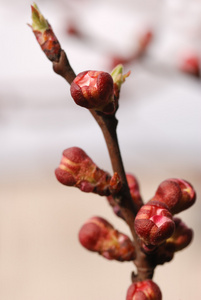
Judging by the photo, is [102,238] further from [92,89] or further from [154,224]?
[92,89]

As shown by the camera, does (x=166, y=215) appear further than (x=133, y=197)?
No

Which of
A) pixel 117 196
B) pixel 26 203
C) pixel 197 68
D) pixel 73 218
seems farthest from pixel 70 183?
pixel 26 203

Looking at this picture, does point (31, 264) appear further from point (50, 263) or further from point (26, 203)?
point (26, 203)

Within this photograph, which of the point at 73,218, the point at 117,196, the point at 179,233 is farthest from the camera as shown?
the point at 73,218

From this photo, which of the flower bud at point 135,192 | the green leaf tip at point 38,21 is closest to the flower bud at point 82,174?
the flower bud at point 135,192

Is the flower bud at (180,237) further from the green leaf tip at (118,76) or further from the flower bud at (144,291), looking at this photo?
the green leaf tip at (118,76)

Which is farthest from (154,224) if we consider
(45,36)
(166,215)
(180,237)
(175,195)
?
(45,36)

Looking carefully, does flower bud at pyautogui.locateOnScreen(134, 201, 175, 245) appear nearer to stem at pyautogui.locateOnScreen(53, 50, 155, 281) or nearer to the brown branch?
stem at pyautogui.locateOnScreen(53, 50, 155, 281)

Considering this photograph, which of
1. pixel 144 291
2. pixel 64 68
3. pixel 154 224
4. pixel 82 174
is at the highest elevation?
pixel 64 68
